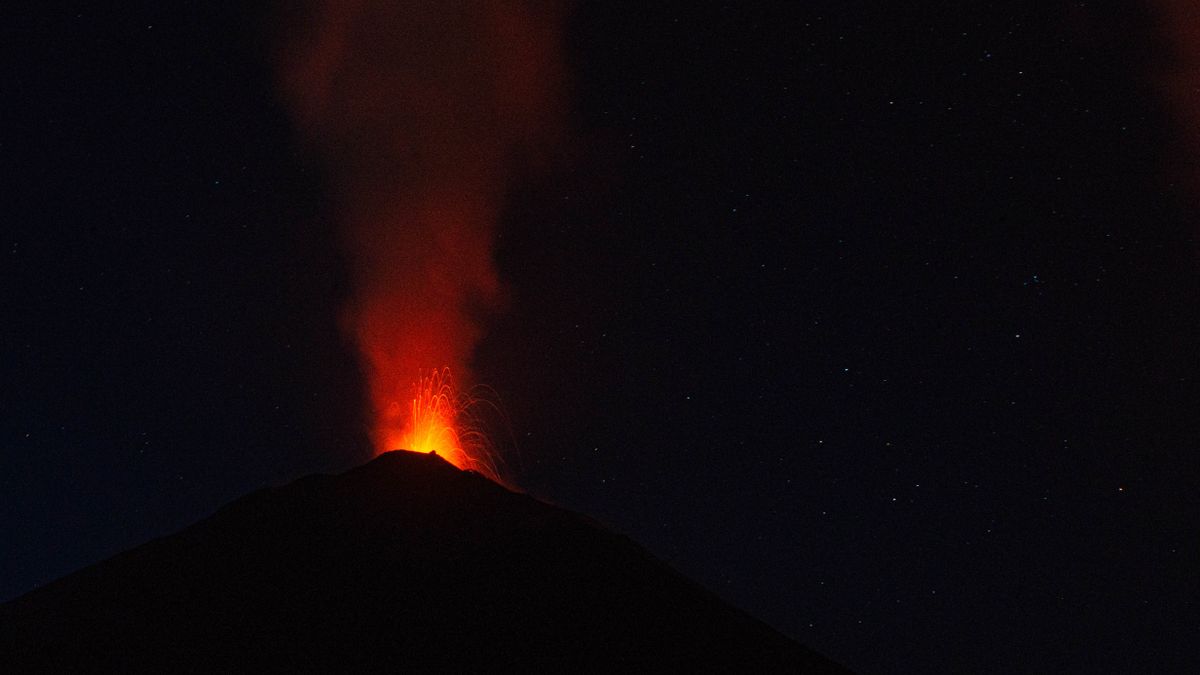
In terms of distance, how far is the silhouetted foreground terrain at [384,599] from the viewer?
16.8m

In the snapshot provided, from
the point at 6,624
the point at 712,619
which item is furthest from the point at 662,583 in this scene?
the point at 6,624

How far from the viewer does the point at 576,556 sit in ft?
68.1

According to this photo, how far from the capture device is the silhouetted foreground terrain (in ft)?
55.2

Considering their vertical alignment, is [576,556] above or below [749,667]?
above

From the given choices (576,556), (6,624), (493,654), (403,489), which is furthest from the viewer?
(403,489)

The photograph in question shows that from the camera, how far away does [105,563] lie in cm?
2120

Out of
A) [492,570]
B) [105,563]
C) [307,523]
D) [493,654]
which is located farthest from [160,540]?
[493,654]

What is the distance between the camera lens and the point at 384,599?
18469mm

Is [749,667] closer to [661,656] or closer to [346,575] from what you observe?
[661,656]

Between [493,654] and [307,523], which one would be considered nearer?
[493,654]

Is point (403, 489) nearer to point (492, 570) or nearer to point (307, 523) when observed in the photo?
point (307, 523)

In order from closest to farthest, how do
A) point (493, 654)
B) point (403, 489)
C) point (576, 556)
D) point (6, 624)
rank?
1. point (493, 654)
2. point (6, 624)
3. point (576, 556)
4. point (403, 489)

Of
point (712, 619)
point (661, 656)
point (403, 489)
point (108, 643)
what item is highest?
point (403, 489)

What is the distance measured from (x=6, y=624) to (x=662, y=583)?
464 inches
